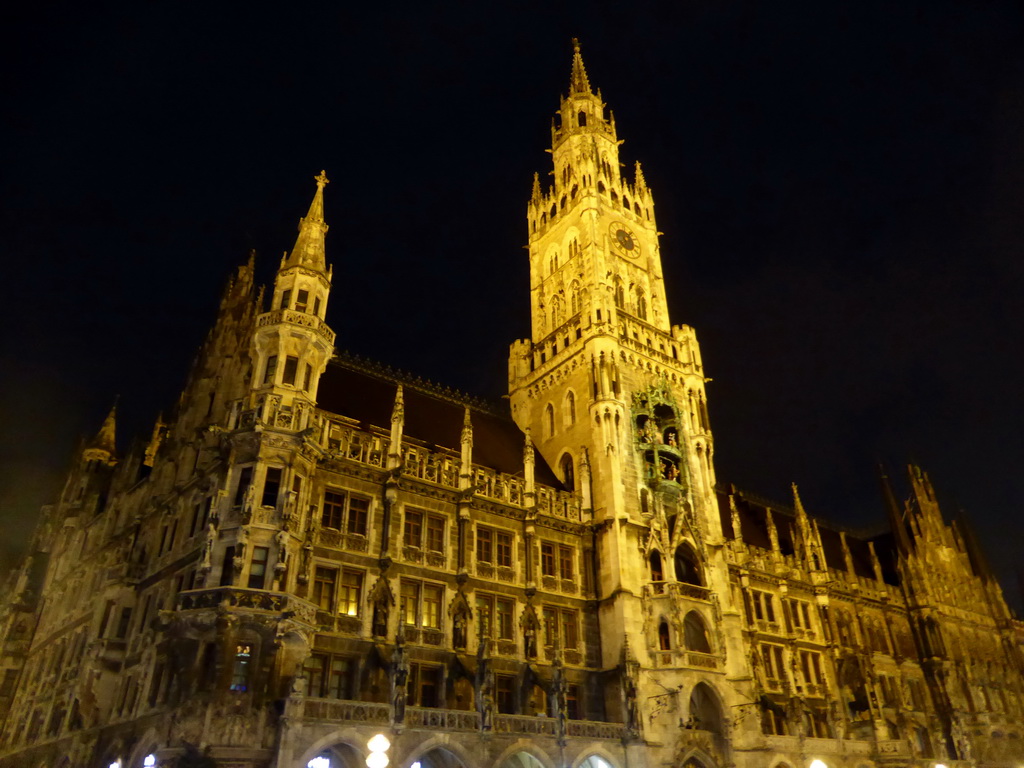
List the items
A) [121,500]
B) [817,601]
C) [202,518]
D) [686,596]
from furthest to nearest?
1. [817,601]
2. [121,500]
3. [686,596]
4. [202,518]

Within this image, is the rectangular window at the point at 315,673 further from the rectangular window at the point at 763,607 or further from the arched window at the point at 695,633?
the rectangular window at the point at 763,607

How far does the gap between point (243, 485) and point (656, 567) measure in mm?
22477

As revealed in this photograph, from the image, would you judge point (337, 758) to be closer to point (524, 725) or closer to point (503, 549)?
point (524, 725)

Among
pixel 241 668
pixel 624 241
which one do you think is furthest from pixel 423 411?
pixel 624 241

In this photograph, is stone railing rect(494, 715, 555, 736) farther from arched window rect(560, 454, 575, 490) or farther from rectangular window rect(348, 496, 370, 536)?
arched window rect(560, 454, 575, 490)

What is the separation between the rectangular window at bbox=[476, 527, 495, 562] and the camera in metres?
38.2

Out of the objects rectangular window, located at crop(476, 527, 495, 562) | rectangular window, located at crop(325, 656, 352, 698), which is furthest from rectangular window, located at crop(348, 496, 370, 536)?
rectangular window, located at crop(476, 527, 495, 562)

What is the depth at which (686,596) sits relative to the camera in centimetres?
4178

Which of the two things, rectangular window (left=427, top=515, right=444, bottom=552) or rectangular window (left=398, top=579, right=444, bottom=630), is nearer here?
rectangular window (left=398, top=579, right=444, bottom=630)

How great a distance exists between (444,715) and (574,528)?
1405 cm

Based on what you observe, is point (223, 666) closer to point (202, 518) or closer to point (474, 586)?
point (202, 518)

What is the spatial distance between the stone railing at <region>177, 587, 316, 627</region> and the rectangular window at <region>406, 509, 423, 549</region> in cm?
739

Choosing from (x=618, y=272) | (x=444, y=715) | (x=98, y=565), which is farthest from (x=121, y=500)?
(x=618, y=272)

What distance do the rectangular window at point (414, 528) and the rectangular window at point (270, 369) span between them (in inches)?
343
